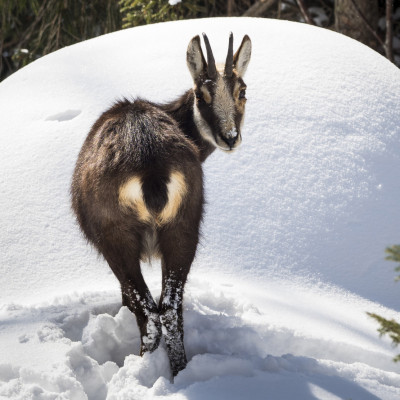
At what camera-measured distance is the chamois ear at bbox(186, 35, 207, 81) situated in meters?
4.04

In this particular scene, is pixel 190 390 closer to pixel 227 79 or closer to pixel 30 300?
pixel 30 300

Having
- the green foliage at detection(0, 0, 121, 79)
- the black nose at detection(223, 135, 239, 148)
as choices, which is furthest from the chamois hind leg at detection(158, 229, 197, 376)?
Answer: the green foliage at detection(0, 0, 121, 79)

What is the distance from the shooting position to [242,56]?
14.1ft

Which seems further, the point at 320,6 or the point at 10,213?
the point at 320,6

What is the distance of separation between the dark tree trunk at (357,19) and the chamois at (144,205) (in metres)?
5.79

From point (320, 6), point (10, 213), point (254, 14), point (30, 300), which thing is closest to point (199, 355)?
point (30, 300)

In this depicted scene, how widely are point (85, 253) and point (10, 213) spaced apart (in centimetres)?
69

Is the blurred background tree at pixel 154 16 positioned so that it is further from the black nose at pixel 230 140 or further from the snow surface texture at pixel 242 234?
the black nose at pixel 230 140

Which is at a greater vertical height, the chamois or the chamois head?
the chamois head

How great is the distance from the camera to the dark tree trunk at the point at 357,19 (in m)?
8.81

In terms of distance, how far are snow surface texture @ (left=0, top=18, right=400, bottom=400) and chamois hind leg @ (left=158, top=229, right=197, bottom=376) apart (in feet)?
0.27

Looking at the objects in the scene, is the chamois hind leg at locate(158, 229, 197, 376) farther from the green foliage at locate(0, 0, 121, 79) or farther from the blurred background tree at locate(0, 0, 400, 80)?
the green foliage at locate(0, 0, 121, 79)

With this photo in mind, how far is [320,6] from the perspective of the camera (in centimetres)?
1069

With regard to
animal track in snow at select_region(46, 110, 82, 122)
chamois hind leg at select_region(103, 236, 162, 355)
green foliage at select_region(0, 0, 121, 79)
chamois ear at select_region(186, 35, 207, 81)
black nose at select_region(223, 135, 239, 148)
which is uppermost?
green foliage at select_region(0, 0, 121, 79)
